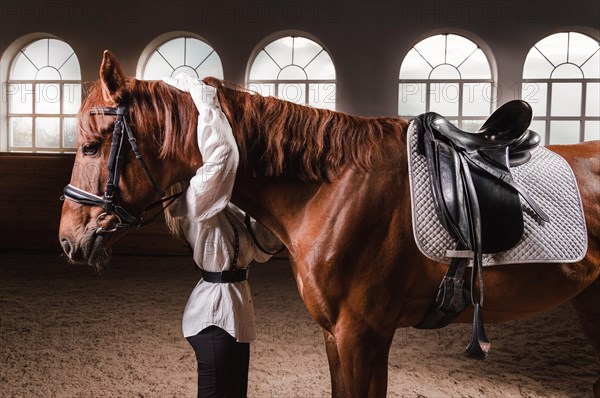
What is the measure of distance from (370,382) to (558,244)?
0.65 meters

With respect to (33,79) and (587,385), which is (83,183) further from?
(33,79)

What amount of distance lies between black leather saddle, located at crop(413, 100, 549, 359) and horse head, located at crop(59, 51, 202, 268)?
2.13 ft

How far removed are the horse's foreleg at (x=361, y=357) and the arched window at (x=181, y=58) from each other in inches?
256

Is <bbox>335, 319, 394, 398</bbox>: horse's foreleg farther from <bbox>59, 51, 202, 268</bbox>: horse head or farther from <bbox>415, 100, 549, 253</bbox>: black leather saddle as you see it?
<bbox>59, 51, 202, 268</bbox>: horse head

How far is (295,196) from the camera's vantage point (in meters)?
1.34

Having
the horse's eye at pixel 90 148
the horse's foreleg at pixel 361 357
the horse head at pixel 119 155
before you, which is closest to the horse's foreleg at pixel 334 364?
the horse's foreleg at pixel 361 357

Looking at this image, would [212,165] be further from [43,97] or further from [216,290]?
[43,97]

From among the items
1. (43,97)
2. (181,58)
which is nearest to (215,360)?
(181,58)

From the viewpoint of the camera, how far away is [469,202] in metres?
1.29

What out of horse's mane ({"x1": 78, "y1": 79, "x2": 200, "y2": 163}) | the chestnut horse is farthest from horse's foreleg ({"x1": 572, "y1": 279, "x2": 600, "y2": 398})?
horse's mane ({"x1": 78, "y1": 79, "x2": 200, "y2": 163})

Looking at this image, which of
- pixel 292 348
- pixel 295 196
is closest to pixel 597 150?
pixel 295 196

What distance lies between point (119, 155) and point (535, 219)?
1136 millimetres

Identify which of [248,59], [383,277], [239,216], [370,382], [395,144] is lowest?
[370,382]

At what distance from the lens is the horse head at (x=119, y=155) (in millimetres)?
1239
